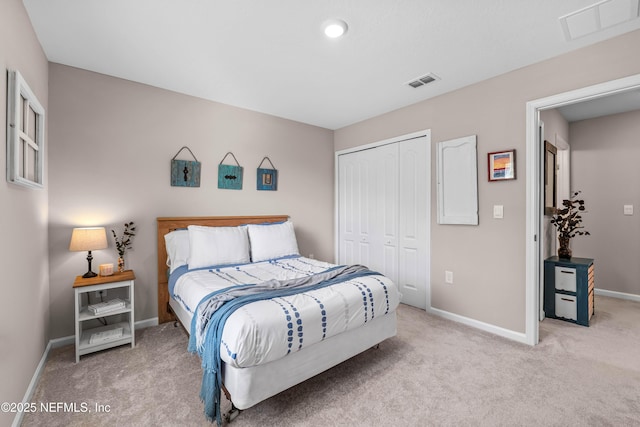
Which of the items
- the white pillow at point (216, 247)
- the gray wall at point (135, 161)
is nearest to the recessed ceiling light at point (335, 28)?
the gray wall at point (135, 161)

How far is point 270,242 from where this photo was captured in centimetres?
339

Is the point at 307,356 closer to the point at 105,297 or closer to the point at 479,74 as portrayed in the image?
the point at 105,297

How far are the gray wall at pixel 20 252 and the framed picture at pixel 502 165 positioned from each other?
3647mm

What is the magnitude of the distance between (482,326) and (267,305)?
2.40m

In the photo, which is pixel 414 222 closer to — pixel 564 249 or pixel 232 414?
pixel 564 249

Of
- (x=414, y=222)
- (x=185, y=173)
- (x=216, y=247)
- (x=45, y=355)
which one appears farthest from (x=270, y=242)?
(x=45, y=355)

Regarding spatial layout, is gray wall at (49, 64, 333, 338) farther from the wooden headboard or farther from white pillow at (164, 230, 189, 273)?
white pillow at (164, 230, 189, 273)

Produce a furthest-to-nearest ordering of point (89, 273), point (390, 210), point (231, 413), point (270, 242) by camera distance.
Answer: point (390, 210)
point (270, 242)
point (89, 273)
point (231, 413)

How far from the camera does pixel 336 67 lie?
2.70m

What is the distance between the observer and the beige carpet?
173cm

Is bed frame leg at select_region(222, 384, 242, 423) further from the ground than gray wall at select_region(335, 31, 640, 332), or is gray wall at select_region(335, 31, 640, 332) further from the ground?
gray wall at select_region(335, 31, 640, 332)

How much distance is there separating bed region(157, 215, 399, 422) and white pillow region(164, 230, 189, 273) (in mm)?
11

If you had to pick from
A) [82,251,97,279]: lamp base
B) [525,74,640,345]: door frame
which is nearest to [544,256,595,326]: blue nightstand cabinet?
[525,74,640,345]: door frame

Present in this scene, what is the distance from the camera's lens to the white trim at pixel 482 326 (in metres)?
2.72
